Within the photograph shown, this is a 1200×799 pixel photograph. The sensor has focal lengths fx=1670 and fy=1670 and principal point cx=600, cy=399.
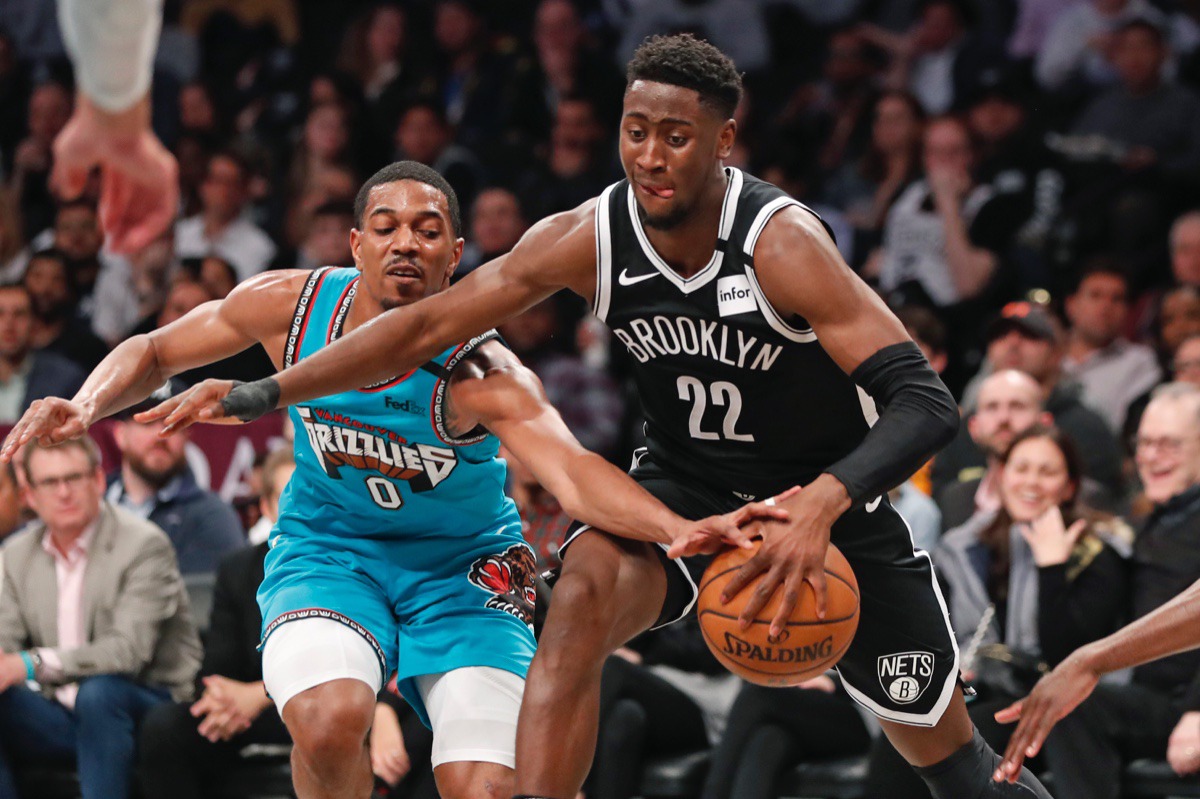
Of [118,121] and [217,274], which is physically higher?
[118,121]

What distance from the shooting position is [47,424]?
4.14m

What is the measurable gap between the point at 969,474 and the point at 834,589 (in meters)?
3.17

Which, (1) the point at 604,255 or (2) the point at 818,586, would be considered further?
(1) the point at 604,255

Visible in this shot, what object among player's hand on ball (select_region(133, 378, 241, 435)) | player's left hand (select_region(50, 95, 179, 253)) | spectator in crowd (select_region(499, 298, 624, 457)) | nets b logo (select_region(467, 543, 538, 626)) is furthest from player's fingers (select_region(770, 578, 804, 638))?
player's left hand (select_region(50, 95, 179, 253))

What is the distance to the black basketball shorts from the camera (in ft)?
13.9

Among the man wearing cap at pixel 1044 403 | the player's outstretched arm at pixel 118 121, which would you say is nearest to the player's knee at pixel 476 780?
the man wearing cap at pixel 1044 403

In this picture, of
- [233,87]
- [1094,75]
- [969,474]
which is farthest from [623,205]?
[233,87]

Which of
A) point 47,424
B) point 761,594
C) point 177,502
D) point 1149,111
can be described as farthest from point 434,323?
point 1149,111

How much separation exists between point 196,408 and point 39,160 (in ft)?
25.3

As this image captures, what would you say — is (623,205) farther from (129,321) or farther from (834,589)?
(129,321)

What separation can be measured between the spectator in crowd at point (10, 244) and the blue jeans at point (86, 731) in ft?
14.4

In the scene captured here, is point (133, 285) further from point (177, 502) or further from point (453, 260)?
point (453, 260)

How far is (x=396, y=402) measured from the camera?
4574 millimetres

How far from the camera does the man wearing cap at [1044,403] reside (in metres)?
6.95
